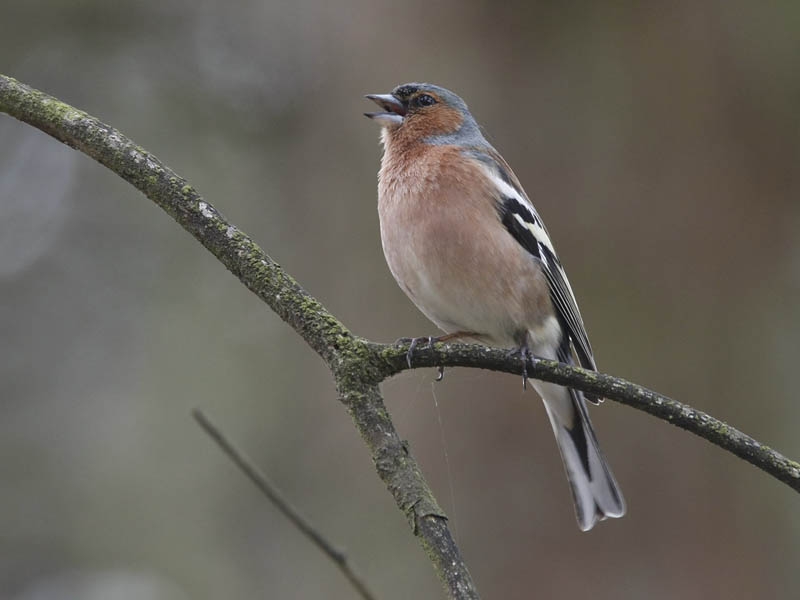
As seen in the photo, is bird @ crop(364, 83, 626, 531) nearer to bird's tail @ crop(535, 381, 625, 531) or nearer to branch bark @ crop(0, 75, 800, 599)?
bird's tail @ crop(535, 381, 625, 531)

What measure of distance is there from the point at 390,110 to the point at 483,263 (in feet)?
4.20

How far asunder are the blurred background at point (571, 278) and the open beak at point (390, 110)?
3.15ft

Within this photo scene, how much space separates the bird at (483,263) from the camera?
369 cm

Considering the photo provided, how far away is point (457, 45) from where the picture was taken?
5.73 meters

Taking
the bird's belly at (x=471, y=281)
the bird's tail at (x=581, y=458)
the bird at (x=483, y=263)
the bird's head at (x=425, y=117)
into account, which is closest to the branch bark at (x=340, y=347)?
the bird at (x=483, y=263)

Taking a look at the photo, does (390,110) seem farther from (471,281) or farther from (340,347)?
(340,347)

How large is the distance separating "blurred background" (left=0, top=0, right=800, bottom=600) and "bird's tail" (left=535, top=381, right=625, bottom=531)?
1.45 ft

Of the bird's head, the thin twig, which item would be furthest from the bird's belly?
the thin twig

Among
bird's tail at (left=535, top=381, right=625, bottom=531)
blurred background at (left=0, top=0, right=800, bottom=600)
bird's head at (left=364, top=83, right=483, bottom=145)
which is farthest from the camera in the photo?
blurred background at (left=0, top=0, right=800, bottom=600)

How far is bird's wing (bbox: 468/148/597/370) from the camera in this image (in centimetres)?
398

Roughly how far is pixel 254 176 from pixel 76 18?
2788 mm

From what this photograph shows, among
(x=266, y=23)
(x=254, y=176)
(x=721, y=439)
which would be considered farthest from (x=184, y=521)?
(x=721, y=439)

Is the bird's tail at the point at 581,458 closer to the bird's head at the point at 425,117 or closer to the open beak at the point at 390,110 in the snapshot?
the bird's head at the point at 425,117

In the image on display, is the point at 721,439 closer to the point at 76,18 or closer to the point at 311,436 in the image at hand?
the point at 311,436
